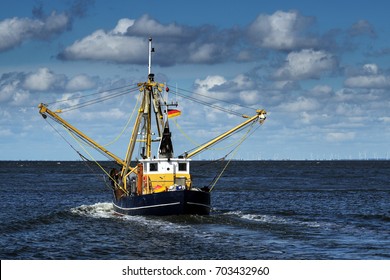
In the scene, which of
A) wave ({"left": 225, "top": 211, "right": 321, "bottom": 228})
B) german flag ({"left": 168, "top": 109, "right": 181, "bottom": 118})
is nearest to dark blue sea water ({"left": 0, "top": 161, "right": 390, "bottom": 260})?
wave ({"left": 225, "top": 211, "right": 321, "bottom": 228})

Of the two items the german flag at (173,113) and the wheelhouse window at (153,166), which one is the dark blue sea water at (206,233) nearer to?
the wheelhouse window at (153,166)

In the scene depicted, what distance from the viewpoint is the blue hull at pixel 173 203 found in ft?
185

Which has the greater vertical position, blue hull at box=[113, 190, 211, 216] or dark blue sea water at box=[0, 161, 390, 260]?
blue hull at box=[113, 190, 211, 216]

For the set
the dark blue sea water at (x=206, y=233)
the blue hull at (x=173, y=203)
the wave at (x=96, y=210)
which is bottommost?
the dark blue sea water at (x=206, y=233)

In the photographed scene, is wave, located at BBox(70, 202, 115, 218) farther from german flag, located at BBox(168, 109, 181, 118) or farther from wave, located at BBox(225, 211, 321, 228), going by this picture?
wave, located at BBox(225, 211, 321, 228)

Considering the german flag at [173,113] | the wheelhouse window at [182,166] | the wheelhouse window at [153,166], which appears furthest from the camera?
the german flag at [173,113]

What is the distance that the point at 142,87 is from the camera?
65.9 m

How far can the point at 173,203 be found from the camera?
56.8m

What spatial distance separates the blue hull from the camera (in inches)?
2223

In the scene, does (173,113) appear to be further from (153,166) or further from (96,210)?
(96,210)

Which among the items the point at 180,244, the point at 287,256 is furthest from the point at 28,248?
the point at 287,256

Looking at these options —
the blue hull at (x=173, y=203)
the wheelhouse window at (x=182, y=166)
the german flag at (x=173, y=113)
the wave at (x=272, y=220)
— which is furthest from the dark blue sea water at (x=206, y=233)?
the german flag at (x=173, y=113)

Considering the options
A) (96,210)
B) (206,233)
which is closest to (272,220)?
(206,233)
